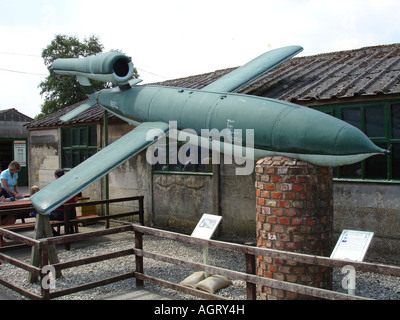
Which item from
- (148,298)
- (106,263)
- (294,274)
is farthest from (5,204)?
(294,274)

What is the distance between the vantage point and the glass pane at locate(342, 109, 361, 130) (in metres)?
6.90

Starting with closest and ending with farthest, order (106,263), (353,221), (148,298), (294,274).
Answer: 1. (294,274)
2. (148,298)
3. (353,221)
4. (106,263)

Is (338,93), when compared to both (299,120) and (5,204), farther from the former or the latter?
(5,204)

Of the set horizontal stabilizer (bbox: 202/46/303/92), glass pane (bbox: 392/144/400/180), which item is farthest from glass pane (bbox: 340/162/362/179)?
horizontal stabilizer (bbox: 202/46/303/92)

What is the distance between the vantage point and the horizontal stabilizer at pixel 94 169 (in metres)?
5.51

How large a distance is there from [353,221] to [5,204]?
723cm

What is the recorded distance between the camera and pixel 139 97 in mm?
7410

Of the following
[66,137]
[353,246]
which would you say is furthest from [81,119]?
[353,246]

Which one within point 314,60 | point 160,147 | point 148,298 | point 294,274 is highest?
point 314,60

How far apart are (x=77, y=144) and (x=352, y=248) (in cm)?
1030

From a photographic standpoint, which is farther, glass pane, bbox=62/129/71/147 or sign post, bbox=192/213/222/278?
glass pane, bbox=62/129/71/147

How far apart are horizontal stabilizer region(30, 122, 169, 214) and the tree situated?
89.9 ft

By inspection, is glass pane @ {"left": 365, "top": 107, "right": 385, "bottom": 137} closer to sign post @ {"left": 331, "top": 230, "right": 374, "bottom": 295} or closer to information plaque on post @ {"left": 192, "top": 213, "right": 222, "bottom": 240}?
sign post @ {"left": 331, "top": 230, "right": 374, "bottom": 295}

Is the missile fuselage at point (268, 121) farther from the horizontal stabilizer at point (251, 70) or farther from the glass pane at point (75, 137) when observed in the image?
the glass pane at point (75, 137)
